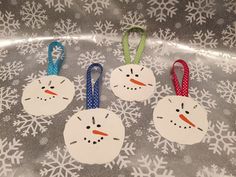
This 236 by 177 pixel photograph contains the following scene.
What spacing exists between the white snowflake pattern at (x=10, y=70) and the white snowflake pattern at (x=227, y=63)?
439 millimetres

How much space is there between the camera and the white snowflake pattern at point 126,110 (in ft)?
1.89

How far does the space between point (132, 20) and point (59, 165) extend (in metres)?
0.37

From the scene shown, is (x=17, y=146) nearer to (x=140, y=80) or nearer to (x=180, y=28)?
(x=140, y=80)

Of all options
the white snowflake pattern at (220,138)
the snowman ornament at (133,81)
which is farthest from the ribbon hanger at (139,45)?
the white snowflake pattern at (220,138)

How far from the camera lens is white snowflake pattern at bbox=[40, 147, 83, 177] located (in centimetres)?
51

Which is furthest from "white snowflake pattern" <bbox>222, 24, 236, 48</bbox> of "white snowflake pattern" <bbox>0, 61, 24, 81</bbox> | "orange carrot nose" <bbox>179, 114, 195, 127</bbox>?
"white snowflake pattern" <bbox>0, 61, 24, 81</bbox>

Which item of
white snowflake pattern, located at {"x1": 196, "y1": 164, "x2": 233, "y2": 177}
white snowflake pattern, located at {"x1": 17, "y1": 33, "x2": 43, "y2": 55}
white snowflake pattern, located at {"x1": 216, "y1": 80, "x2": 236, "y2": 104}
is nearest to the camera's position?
white snowflake pattern, located at {"x1": 196, "y1": 164, "x2": 233, "y2": 177}

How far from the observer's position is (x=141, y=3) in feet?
2.25

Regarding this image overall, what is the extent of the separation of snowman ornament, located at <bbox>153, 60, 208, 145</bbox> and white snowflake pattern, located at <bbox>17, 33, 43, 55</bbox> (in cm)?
32

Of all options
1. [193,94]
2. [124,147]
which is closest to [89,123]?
[124,147]

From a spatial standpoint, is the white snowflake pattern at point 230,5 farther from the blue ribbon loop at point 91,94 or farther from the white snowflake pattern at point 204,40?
the blue ribbon loop at point 91,94

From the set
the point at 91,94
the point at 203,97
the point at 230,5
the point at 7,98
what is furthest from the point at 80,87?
the point at 230,5

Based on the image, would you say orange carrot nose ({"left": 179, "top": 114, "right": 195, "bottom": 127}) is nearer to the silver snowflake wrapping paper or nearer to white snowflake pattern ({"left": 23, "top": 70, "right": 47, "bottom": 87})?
the silver snowflake wrapping paper

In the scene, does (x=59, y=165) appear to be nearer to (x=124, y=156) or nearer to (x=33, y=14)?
(x=124, y=156)
